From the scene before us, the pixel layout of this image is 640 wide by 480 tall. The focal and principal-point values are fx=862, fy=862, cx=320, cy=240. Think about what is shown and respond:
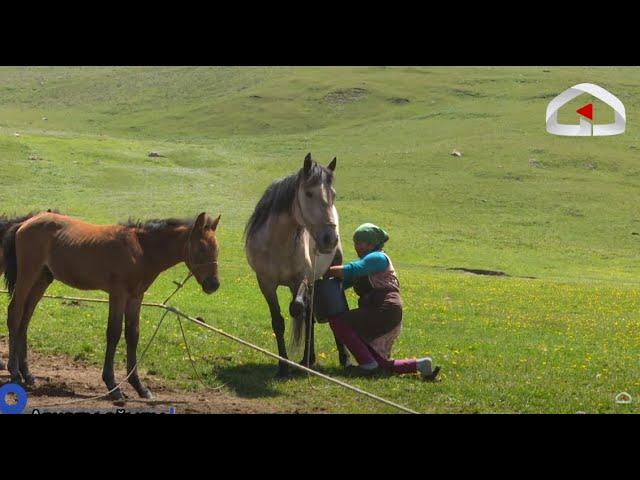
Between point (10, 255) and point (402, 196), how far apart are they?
43.3m

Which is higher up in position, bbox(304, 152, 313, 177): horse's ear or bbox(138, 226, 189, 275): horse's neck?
bbox(304, 152, 313, 177): horse's ear

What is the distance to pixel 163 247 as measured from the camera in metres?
10.9

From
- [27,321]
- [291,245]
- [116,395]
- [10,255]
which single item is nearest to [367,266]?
[291,245]

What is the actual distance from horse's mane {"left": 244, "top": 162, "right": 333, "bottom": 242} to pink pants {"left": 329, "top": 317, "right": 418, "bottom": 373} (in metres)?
1.85

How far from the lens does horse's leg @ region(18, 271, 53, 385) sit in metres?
11.5

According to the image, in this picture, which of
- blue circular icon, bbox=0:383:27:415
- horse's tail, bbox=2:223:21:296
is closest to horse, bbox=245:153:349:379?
horse's tail, bbox=2:223:21:296

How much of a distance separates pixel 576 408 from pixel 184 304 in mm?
10933

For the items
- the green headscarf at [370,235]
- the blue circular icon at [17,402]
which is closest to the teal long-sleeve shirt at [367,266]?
the green headscarf at [370,235]

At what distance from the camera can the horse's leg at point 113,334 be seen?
10.8 m

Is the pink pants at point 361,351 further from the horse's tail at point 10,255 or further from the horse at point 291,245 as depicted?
the horse's tail at point 10,255

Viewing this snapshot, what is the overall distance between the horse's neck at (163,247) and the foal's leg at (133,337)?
517 millimetres

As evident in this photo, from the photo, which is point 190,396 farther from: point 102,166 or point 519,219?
point 102,166

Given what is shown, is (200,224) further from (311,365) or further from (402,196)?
(402,196)

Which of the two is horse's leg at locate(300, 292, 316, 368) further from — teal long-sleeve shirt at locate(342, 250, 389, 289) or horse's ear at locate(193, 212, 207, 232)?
horse's ear at locate(193, 212, 207, 232)
